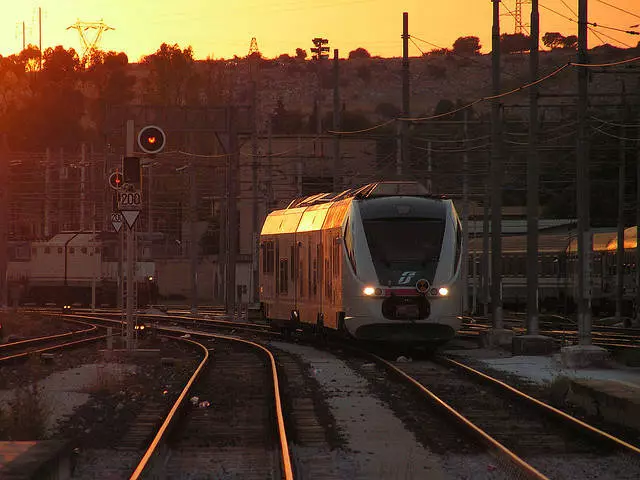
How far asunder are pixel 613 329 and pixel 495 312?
35.4ft

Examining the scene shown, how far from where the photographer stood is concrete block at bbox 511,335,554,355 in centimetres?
2709

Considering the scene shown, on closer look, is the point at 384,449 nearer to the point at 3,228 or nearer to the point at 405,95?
the point at 405,95

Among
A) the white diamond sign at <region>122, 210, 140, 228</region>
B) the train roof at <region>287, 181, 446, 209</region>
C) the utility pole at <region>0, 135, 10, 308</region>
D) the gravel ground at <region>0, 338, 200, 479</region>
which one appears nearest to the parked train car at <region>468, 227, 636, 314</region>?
the utility pole at <region>0, 135, 10, 308</region>

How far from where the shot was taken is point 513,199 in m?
115

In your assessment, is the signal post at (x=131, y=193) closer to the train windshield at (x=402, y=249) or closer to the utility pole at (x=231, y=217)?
the train windshield at (x=402, y=249)

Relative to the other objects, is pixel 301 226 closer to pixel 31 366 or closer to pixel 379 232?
pixel 379 232

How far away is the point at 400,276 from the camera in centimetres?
2528

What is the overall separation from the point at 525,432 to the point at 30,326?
29.2 meters

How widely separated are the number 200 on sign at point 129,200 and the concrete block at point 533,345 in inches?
338

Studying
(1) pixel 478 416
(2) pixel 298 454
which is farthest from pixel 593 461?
(1) pixel 478 416

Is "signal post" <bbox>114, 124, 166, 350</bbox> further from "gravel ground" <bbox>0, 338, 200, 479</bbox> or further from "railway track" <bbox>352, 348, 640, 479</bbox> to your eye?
"railway track" <bbox>352, 348, 640, 479</bbox>

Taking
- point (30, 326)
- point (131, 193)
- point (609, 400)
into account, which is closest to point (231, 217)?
point (30, 326)

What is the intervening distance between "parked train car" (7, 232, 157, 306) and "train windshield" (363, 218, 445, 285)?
38757 mm

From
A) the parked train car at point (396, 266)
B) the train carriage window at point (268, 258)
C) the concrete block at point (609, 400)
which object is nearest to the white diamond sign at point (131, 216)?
the parked train car at point (396, 266)
